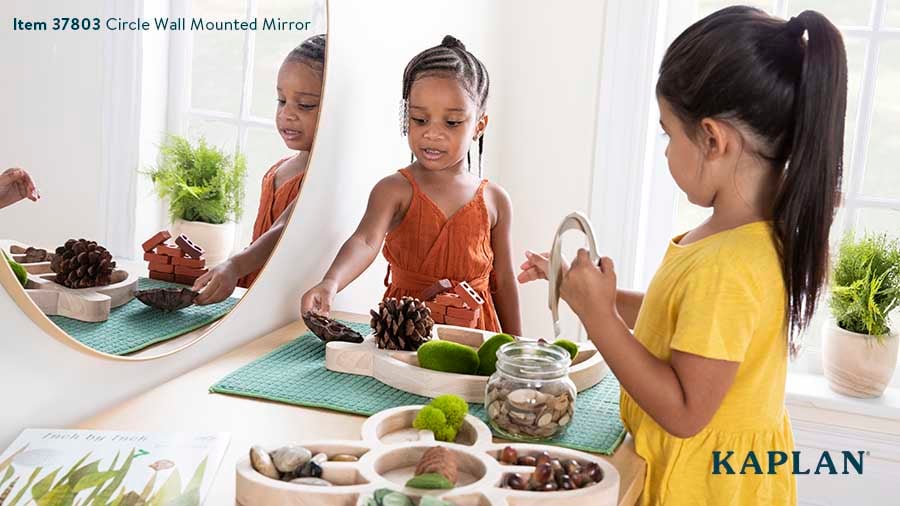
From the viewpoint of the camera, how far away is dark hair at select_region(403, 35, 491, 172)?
1.52m

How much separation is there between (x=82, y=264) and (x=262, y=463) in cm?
27

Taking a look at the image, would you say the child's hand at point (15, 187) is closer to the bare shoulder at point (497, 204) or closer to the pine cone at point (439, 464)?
the pine cone at point (439, 464)

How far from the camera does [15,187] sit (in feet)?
2.83

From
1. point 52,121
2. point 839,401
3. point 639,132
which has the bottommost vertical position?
point 839,401

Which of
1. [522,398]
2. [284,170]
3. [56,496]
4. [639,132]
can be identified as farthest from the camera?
[639,132]

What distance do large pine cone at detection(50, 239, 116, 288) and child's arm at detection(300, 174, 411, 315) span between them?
1.56 feet

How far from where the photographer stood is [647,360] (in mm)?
1037

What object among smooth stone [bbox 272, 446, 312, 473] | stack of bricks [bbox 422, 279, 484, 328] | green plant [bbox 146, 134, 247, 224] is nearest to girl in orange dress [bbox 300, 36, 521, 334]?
stack of bricks [bbox 422, 279, 484, 328]

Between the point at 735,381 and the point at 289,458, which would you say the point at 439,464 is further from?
the point at 735,381

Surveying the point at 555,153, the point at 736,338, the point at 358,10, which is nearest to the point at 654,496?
the point at 736,338

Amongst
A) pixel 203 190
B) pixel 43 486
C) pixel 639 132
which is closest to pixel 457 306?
pixel 203 190

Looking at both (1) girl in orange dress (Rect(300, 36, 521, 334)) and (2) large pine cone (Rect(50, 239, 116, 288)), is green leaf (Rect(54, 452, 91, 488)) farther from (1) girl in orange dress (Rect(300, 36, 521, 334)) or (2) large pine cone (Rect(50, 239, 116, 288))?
(1) girl in orange dress (Rect(300, 36, 521, 334))

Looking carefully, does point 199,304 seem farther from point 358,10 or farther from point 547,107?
point 547,107

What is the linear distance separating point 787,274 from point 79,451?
0.76 m
